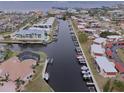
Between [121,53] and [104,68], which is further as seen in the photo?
[121,53]

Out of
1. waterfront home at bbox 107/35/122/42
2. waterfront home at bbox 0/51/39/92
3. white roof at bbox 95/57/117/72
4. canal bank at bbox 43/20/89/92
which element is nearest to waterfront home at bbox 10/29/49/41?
canal bank at bbox 43/20/89/92

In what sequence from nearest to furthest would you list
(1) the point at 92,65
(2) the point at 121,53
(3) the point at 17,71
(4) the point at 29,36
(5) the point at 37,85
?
(5) the point at 37,85 → (3) the point at 17,71 → (1) the point at 92,65 → (2) the point at 121,53 → (4) the point at 29,36

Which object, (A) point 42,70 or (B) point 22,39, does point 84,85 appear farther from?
(B) point 22,39

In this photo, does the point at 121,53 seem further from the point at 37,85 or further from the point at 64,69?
the point at 37,85

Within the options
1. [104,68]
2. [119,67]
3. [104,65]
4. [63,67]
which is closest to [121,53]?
[119,67]

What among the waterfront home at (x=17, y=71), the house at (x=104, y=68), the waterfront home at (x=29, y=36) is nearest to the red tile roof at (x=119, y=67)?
the house at (x=104, y=68)

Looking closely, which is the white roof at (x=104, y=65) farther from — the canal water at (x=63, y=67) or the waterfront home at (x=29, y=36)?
the waterfront home at (x=29, y=36)
